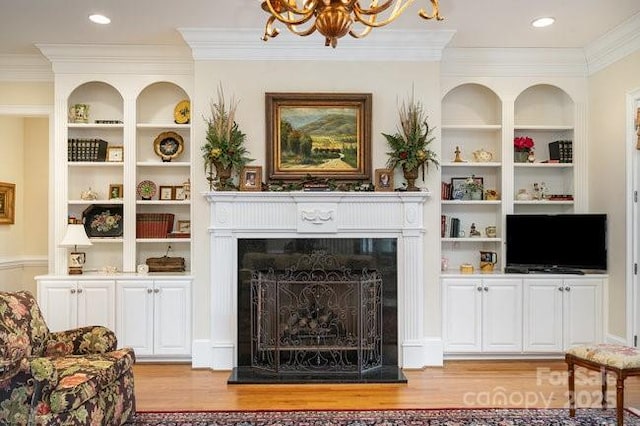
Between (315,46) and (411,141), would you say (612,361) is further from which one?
(315,46)

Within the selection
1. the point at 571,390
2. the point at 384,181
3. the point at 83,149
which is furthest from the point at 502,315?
the point at 83,149

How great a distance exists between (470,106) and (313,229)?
2.30 meters

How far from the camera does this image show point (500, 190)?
5.39 metres

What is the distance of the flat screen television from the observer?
494cm

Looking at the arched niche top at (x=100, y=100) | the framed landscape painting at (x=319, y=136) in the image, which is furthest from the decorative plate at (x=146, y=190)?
the framed landscape painting at (x=319, y=136)

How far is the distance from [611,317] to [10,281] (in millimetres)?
6622

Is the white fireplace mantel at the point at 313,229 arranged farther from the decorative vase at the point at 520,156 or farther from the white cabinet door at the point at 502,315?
the decorative vase at the point at 520,156

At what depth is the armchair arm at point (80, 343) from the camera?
3.47m

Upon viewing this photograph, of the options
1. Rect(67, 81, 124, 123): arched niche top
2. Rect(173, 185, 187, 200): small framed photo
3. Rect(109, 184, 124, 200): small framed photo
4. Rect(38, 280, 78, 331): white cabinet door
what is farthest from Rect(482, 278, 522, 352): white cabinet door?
Rect(67, 81, 124, 123): arched niche top

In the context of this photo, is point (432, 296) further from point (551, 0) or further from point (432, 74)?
point (551, 0)

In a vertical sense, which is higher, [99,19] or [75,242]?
[99,19]

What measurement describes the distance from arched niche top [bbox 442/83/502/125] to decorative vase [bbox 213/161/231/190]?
241 cm

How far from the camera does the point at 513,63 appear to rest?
5.30m

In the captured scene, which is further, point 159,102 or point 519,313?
point 159,102
